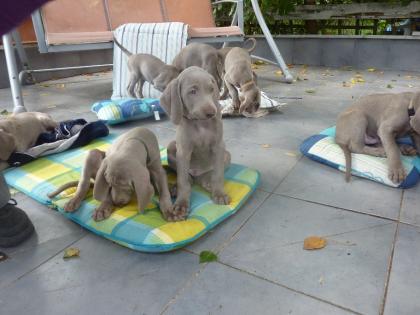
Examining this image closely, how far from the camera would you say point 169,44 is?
5453 millimetres

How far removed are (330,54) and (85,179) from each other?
7389 millimetres

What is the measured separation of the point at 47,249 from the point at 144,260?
1.89 ft

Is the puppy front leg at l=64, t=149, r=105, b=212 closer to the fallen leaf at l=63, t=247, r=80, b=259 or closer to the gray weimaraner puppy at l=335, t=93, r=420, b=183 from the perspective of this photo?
the fallen leaf at l=63, t=247, r=80, b=259

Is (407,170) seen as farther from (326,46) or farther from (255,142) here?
(326,46)

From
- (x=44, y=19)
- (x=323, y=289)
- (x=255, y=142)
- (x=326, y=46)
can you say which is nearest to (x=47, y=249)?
(x=323, y=289)

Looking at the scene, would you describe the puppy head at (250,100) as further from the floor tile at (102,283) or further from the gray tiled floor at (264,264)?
the floor tile at (102,283)

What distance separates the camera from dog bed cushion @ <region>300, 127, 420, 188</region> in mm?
2609

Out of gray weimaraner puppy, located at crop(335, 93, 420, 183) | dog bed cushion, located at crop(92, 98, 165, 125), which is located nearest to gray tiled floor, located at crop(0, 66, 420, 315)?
gray weimaraner puppy, located at crop(335, 93, 420, 183)

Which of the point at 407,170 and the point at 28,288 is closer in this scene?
the point at 28,288

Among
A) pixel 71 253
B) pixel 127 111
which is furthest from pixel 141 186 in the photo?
pixel 127 111

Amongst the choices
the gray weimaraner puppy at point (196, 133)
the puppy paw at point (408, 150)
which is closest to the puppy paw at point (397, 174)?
the puppy paw at point (408, 150)

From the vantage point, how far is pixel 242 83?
434cm

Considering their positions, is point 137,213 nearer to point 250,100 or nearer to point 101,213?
point 101,213

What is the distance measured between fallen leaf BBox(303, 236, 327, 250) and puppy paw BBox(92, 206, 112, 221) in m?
1.15
